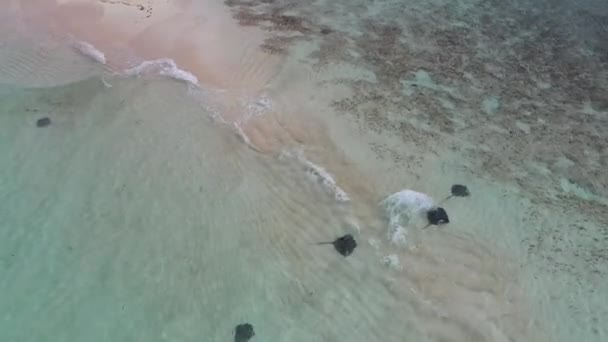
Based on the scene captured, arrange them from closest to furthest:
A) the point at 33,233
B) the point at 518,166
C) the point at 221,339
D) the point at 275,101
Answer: the point at 221,339 → the point at 33,233 → the point at 518,166 → the point at 275,101

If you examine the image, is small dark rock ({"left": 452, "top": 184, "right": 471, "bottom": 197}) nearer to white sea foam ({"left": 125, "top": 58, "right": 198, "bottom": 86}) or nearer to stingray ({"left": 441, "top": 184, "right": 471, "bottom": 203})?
stingray ({"left": 441, "top": 184, "right": 471, "bottom": 203})

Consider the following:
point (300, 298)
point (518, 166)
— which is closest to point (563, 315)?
point (518, 166)

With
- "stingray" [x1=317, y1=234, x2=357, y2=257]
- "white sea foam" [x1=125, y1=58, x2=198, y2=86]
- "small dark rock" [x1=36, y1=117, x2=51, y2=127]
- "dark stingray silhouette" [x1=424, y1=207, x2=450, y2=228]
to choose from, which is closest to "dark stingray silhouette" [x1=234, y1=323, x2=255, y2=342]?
"stingray" [x1=317, y1=234, x2=357, y2=257]

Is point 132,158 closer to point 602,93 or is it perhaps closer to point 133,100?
point 133,100

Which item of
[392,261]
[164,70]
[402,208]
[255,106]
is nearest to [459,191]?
[402,208]

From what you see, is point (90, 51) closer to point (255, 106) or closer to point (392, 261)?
point (255, 106)

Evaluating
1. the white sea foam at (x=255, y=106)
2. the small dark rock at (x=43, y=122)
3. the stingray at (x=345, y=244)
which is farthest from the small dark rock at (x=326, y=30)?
the small dark rock at (x=43, y=122)

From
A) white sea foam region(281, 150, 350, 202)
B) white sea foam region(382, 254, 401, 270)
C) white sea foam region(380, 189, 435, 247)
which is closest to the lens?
white sea foam region(382, 254, 401, 270)
